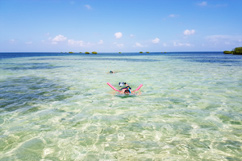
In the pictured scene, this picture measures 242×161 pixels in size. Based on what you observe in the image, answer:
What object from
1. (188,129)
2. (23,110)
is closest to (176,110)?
(188,129)

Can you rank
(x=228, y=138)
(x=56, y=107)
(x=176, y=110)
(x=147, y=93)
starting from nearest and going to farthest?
(x=228, y=138) → (x=176, y=110) → (x=56, y=107) → (x=147, y=93)

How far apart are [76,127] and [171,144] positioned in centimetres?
426

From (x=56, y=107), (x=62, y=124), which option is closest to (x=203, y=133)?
(x=62, y=124)

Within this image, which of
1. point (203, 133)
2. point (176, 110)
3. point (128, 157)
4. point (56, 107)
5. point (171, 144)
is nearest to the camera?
point (128, 157)

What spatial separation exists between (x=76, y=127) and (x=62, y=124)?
33.0 inches

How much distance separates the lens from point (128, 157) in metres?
4.93

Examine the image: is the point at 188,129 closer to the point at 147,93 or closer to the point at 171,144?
the point at 171,144

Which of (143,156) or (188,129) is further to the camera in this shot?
(188,129)

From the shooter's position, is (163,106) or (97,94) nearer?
(163,106)

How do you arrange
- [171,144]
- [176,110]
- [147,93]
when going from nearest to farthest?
[171,144], [176,110], [147,93]

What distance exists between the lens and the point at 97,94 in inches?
513

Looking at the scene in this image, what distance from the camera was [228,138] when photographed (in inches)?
238

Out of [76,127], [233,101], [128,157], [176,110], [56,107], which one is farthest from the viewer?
[233,101]

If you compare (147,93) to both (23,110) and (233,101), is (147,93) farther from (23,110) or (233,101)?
(23,110)
